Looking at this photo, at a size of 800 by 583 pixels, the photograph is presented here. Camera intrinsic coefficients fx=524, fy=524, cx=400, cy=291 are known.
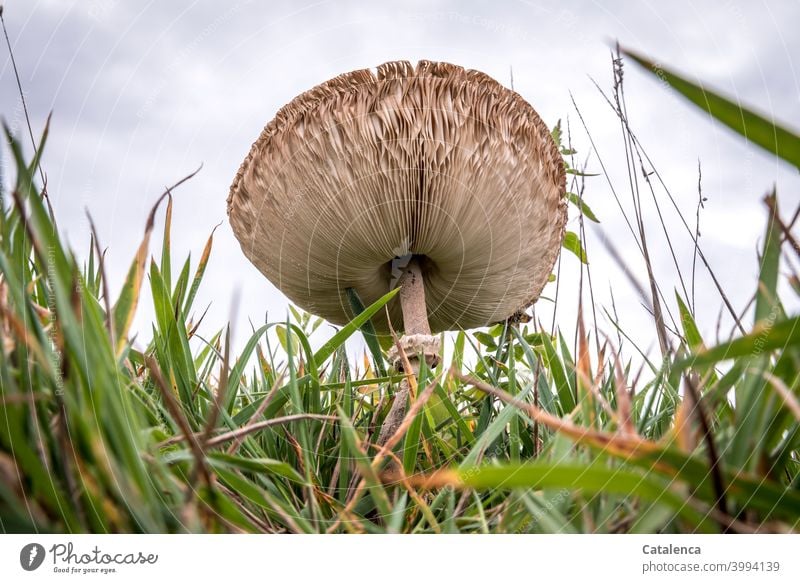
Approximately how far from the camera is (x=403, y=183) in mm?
1568

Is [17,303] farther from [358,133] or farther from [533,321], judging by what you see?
[533,321]

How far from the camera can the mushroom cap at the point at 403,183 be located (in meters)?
1.42

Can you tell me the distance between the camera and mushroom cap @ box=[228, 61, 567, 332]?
1.42 m
